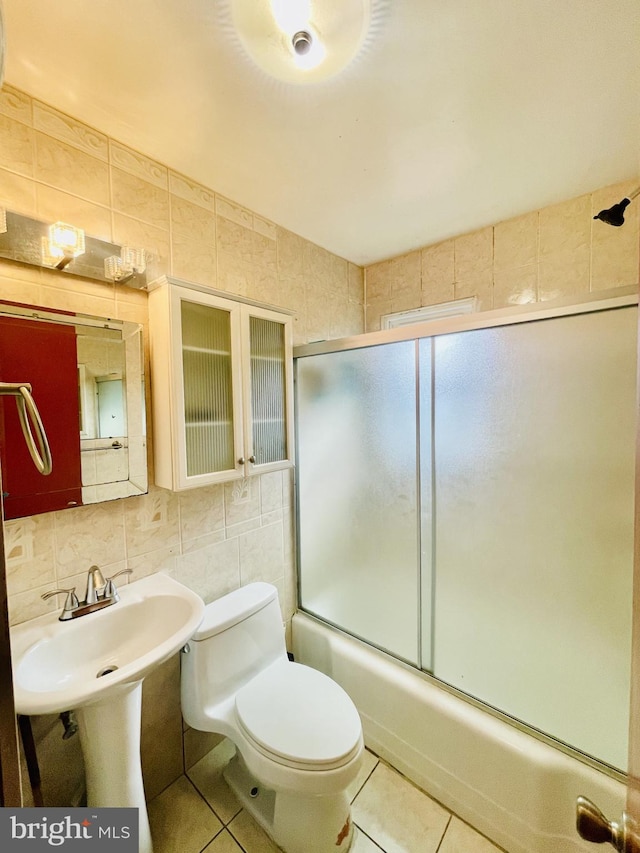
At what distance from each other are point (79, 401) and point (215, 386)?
44cm

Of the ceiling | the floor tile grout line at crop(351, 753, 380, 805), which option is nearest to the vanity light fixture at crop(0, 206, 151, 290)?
the ceiling

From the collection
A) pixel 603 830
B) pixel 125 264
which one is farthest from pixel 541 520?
pixel 125 264

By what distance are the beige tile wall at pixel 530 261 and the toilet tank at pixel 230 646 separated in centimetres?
173

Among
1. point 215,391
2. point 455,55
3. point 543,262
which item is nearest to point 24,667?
point 215,391

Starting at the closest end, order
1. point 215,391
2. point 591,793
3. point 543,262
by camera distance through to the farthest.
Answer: point 591,793 < point 215,391 < point 543,262

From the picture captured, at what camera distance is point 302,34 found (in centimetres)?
83

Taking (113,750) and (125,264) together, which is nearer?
(113,750)

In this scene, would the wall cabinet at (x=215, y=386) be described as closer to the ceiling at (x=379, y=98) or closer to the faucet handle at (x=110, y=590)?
the faucet handle at (x=110, y=590)

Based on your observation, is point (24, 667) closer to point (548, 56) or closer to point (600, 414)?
point (600, 414)

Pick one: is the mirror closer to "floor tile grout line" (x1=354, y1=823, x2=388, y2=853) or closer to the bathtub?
the bathtub

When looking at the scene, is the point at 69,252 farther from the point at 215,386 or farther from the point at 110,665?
the point at 110,665

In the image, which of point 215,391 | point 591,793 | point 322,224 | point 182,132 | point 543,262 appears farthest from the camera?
point 322,224

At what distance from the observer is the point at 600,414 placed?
1063 mm

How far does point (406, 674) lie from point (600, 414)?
1226mm
